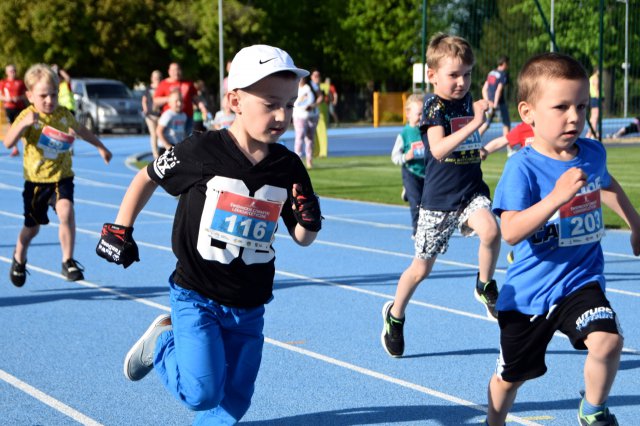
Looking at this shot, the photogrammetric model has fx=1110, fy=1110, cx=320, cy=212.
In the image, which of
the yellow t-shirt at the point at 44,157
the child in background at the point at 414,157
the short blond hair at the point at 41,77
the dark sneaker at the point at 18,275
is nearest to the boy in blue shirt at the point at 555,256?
the child in background at the point at 414,157

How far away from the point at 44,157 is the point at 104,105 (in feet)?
102

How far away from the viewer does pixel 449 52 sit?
7.01 meters

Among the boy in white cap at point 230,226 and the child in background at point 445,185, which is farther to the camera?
the child in background at point 445,185

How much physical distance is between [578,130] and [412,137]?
5.92m

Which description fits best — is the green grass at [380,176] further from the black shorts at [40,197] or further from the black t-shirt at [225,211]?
the black t-shirt at [225,211]

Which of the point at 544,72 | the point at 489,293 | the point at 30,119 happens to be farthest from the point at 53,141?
the point at 544,72

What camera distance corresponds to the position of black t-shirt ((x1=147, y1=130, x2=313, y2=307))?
4.56 m

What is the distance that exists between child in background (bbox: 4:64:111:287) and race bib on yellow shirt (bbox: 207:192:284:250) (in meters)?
Result: 5.07

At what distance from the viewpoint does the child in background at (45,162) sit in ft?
31.2

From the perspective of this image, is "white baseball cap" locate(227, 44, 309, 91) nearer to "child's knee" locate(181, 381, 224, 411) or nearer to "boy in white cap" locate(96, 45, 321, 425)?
"boy in white cap" locate(96, 45, 321, 425)

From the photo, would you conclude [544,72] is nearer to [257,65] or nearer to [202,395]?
[257,65]

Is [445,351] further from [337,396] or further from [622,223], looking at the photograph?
[622,223]

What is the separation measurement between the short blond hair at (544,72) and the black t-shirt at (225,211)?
985 mm

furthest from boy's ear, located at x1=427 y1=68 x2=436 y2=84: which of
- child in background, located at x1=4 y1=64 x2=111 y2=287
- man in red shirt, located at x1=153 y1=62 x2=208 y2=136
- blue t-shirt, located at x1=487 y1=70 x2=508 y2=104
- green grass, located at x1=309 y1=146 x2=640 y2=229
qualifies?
blue t-shirt, located at x1=487 y1=70 x2=508 y2=104
